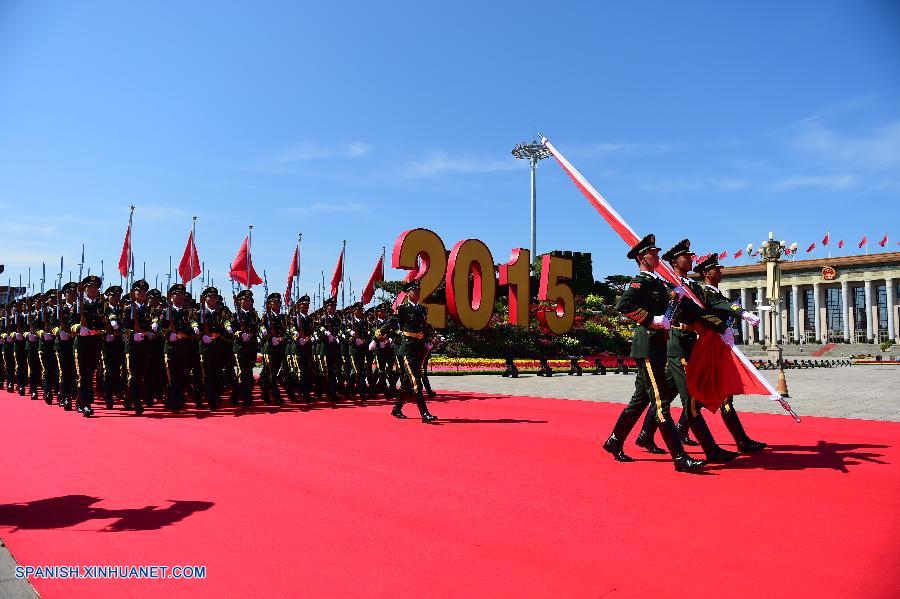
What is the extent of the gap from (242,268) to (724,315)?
1613 cm

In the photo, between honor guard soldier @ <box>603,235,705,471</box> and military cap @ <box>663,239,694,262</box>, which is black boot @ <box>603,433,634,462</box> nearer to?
honor guard soldier @ <box>603,235,705,471</box>

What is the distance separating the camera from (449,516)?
459cm

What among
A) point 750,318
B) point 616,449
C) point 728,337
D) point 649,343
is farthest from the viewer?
point 728,337

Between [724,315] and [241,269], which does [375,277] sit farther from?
[724,315]

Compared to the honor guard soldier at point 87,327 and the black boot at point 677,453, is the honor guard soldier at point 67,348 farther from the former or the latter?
the black boot at point 677,453

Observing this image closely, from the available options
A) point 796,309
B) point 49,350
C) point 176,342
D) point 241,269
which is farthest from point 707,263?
point 796,309

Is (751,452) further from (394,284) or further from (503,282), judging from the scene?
(394,284)

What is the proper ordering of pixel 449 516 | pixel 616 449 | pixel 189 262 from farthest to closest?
pixel 189 262, pixel 616 449, pixel 449 516

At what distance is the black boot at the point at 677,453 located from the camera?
6121mm

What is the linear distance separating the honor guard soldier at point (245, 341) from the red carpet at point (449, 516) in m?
4.03

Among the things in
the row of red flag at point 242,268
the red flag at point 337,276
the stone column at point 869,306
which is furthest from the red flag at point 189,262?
the stone column at point 869,306

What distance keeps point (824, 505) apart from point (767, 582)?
1.92 metres

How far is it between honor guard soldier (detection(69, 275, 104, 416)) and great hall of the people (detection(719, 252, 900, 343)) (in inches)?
2615

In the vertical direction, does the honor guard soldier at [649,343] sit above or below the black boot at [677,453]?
above
